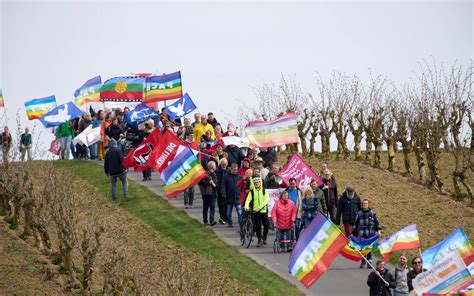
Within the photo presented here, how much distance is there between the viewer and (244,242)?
3127 centimetres

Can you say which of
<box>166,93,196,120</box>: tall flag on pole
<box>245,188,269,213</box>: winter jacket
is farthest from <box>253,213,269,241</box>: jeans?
<box>166,93,196,120</box>: tall flag on pole

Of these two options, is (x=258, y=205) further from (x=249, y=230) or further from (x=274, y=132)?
(x=274, y=132)

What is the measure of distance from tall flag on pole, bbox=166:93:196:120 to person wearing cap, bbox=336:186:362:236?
11.1 metres

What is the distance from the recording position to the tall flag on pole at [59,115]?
43.6 m

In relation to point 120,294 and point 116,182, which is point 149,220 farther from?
point 120,294

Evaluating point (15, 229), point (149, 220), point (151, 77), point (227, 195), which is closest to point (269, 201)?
point (227, 195)

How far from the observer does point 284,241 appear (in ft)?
101

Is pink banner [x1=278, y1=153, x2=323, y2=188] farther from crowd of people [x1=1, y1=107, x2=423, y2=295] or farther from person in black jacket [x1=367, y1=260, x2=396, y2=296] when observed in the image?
person in black jacket [x1=367, y1=260, x2=396, y2=296]

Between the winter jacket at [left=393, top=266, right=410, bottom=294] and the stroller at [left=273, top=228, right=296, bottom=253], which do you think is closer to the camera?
the winter jacket at [left=393, top=266, right=410, bottom=294]

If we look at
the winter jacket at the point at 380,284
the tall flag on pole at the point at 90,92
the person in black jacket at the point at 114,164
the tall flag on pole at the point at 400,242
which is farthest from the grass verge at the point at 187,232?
the tall flag on pole at the point at 90,92

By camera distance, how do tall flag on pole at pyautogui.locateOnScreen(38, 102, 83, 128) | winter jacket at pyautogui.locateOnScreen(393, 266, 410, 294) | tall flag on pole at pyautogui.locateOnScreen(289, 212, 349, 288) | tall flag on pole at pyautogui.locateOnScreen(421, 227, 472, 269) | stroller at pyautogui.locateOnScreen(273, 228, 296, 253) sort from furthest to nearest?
tall flag on pole at pyautogui.locateOnScreen(38, 102, 83, 128)
stroller at pyautogui.locateOnScreen(273, 228, 296, 253)
winter jacket at pyautogui.locateOnScreen(393, 266, 410, 294)
tall flag on pole at pyautogui.locateOnScreen(421, 227, 472, 269)
tall flag on pole at pyautogui.locateOnScreen(289, 212, 349, 288)

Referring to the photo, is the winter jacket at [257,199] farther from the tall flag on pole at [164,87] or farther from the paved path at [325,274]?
the tall flag on pole at [164,87]

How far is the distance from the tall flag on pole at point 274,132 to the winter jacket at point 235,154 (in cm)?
50

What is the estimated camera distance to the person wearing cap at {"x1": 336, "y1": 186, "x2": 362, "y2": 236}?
3048 cm
